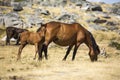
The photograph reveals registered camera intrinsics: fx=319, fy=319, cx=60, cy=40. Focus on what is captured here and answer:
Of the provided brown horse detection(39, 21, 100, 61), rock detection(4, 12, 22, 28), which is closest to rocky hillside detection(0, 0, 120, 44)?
rock detection(4, 12, 22, 28)

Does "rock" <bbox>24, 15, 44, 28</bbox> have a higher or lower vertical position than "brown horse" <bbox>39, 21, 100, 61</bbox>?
lower

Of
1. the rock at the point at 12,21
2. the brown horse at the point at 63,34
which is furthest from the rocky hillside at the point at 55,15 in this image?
the brown horse at the point at 63,34

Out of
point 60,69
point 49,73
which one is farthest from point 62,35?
point 49,73

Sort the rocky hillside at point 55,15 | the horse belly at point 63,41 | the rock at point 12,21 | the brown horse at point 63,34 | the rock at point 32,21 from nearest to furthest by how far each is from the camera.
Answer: the brown horse at point 63,34
the horse belly at point 63,41
the rock at point 12,21
the rock at point 32,21
the rocky hillside at point 55,15

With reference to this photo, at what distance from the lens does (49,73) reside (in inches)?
523

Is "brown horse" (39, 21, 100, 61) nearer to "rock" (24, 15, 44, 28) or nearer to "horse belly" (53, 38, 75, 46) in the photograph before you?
"horse belly" (53, 38, 75, 46)

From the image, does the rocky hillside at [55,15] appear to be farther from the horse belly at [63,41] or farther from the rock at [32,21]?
the horse belly at [63,41]

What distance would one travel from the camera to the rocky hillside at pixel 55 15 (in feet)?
195

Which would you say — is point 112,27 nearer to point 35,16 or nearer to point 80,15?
point 80,15

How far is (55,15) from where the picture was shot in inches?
2699

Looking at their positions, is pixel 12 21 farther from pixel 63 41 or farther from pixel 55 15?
pixel 63 41

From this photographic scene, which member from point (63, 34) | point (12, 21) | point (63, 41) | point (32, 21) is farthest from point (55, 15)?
point (63, 34)

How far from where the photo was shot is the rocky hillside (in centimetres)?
5938

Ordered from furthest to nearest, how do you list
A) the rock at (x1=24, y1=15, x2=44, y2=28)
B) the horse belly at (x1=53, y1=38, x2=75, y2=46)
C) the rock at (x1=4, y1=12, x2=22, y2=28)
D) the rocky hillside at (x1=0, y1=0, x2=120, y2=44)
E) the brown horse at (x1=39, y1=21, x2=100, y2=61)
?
the rocky hillside at (x1=0, y1=0, x2=120, y2=44)
the rock at (x1=24, y1=15, x2=44, y2=28)
the rock at (x1=4, y1=12, x2=22, y2=28)
the horse belly at (x1=53, y1=38, x2=75, y2=46)
the brown horse at (x1=39, y1=21, x2=100, y2=61)
